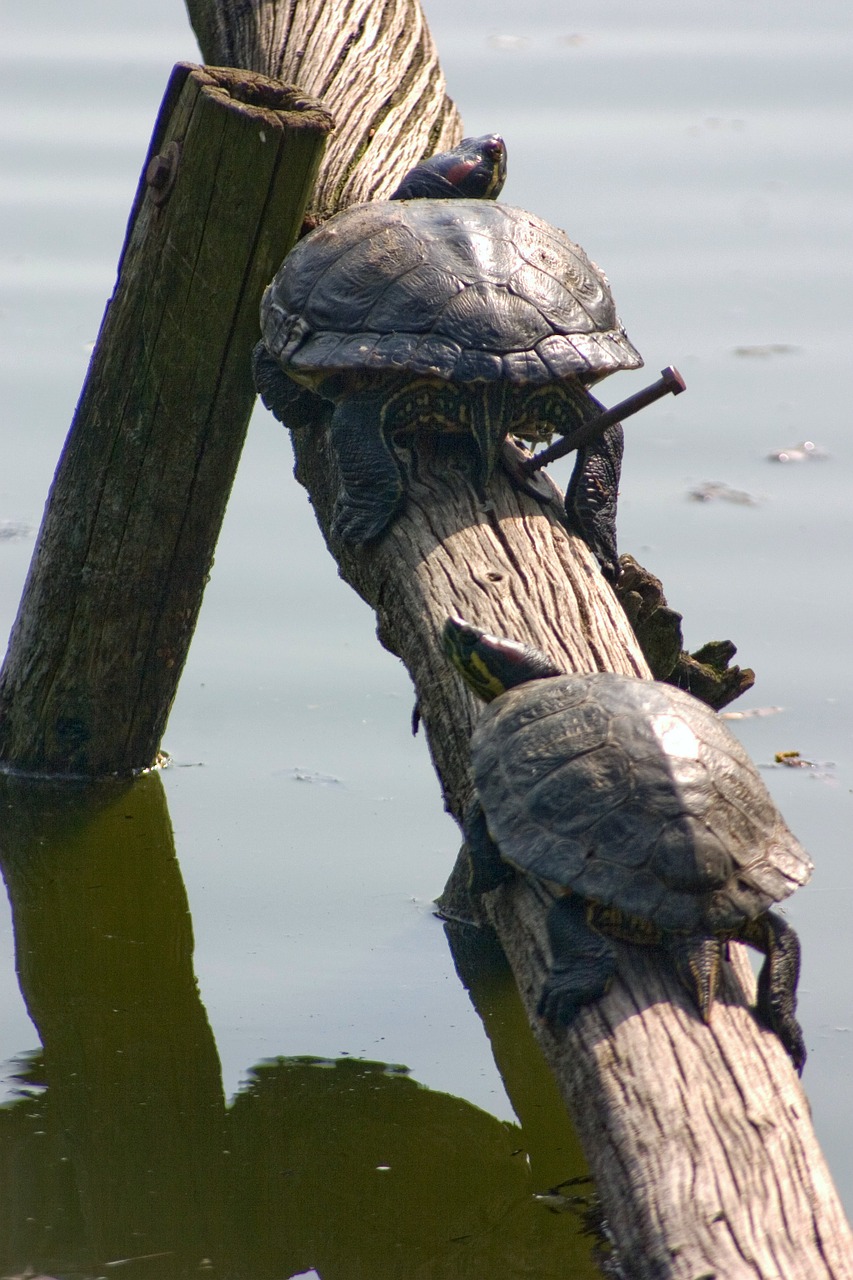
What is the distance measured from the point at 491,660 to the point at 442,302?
86 cm

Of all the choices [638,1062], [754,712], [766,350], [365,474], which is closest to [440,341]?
[365,474]

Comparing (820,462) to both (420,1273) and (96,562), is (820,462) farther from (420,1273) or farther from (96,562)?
(420,1273)

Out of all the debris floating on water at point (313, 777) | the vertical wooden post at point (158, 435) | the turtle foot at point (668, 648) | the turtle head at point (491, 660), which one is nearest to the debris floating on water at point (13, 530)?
the vertical wooden post at point (158, 435)

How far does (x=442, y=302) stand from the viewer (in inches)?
120

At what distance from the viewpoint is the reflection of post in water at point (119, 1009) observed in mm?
2798

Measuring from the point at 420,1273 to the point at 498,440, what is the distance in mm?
1593

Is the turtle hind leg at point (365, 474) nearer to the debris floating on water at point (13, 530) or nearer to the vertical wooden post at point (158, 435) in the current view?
the vertical wooden post at point (158, 435)

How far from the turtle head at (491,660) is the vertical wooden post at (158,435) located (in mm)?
1266

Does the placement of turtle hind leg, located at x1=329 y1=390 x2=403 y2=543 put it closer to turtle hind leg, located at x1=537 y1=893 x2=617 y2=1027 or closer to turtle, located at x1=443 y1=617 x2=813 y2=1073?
turtle, located at x1=443 y1=617 x2=813 y2=1073

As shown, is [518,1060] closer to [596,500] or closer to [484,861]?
[484,861]

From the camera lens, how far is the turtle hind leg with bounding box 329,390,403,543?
3021mm

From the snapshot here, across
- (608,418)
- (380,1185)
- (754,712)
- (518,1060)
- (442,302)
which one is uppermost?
(442,302)

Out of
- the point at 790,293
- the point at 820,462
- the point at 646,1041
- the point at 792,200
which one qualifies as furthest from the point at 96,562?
the point at 792,200

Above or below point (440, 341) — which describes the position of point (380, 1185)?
below
